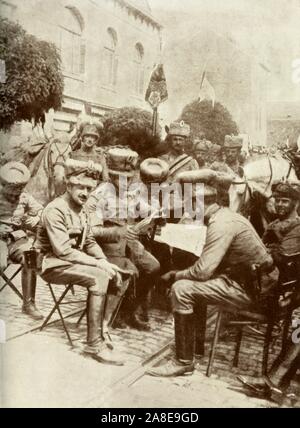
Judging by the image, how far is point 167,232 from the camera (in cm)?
487

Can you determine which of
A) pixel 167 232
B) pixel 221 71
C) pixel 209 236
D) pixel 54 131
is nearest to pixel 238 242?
pixel 209 236

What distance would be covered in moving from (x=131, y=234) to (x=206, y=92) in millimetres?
1387

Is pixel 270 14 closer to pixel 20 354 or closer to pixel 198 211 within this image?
pixel 198 211

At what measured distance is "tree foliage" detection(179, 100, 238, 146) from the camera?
4.76 m

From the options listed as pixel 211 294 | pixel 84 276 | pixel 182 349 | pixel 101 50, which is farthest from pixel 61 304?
pixel 101 50

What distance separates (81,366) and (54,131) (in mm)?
2069

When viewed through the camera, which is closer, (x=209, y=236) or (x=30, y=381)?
(x=209, y=236)

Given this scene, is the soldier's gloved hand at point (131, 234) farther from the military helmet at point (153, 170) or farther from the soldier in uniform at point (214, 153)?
the soldier in uniform at point (214, 153)

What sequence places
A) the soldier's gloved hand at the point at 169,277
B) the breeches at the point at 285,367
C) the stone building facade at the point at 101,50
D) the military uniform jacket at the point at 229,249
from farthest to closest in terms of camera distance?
1. the stone building facade at the point at 101,50
2. the soldier's gloved hand at the point at 169,277
3. the breeches at the point at 285,367
4. the military uniform jacket at the point at 229,249

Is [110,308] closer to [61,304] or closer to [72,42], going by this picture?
[61,304]

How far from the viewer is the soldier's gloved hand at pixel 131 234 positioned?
4855mm

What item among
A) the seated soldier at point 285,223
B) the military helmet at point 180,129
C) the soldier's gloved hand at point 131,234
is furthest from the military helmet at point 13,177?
the seated soldier at point 285,223

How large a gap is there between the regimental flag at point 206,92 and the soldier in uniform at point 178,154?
290 mm

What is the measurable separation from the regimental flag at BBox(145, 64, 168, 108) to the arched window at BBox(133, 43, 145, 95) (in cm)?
9
